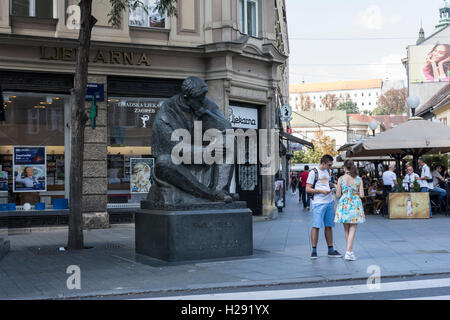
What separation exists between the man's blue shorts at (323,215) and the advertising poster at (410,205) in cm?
775

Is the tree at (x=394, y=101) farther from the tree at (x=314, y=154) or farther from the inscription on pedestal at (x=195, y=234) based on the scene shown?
the inscription on pedestal at (x=195, y=234)

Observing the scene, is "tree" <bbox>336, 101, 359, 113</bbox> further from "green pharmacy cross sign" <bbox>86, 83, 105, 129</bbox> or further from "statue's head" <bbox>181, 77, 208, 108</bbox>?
"statue's head" <bbox>181, 77, 208, 108</bbox>

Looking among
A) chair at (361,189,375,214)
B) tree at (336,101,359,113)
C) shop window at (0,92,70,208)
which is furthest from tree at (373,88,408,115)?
shop window at (0,92,70,208)

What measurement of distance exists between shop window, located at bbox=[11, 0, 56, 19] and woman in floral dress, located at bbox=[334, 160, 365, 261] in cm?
981

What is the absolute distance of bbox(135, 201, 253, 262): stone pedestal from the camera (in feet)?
28.9

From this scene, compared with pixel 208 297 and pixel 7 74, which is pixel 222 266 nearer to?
pixel 208 297

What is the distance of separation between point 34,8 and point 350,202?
10.4m

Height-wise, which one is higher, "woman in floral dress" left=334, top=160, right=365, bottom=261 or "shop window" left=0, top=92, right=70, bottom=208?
"shop window" left=0, top=92, right=70, bottom=208

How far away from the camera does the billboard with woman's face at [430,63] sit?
197 ft

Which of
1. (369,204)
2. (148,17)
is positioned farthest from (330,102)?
(148,17)

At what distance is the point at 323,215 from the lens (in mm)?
9641

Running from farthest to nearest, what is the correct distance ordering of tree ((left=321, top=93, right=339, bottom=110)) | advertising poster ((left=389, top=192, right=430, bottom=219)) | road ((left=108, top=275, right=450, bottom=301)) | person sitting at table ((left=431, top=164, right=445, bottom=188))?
tree ((left=321, top=93, right=339, bottom=110)), person sitting at table ((left=431, top=164, right=445, bottom=188)), advertising poster ((left=389, top=192, right=430, bottom=219)), road ((left=108, top=275, right=450, bottom=301))

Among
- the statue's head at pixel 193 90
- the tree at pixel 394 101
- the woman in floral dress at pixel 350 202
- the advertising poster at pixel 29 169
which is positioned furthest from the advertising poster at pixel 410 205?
the tree at pixel 394 101
